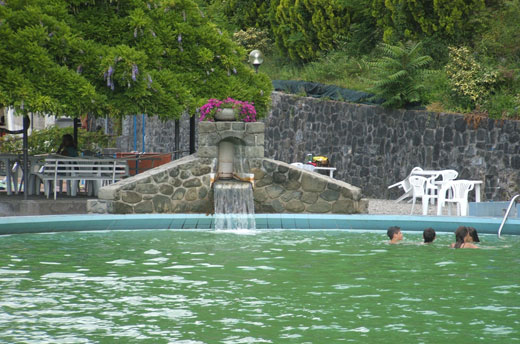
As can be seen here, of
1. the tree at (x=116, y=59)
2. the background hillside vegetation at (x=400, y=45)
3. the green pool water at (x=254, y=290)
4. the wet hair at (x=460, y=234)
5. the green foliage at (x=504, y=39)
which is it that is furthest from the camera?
the green foliage at (x=504, y=39)

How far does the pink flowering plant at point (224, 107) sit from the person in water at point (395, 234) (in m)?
4.29

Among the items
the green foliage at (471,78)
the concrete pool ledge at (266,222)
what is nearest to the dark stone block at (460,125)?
the green foliage at (471,78)

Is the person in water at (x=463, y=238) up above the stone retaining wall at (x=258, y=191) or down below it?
below

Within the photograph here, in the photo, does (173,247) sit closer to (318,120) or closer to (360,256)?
(360,256)

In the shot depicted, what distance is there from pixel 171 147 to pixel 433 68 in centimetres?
1415

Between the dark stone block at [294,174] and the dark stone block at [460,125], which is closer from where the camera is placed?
the dark stone block at [294,174]

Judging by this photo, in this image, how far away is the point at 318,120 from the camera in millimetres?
23922

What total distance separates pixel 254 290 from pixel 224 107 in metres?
7.24

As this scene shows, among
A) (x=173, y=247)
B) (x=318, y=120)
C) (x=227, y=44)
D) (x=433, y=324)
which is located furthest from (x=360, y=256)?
(x=318, y=120)

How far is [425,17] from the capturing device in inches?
921

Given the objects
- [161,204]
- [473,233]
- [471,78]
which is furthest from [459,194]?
[161,204]

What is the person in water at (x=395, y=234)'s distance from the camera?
12.5 meters

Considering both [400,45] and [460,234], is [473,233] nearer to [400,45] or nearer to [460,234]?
[460,234]

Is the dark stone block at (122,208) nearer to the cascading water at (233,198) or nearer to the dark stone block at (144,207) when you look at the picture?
the dark stone block at (144,207)
